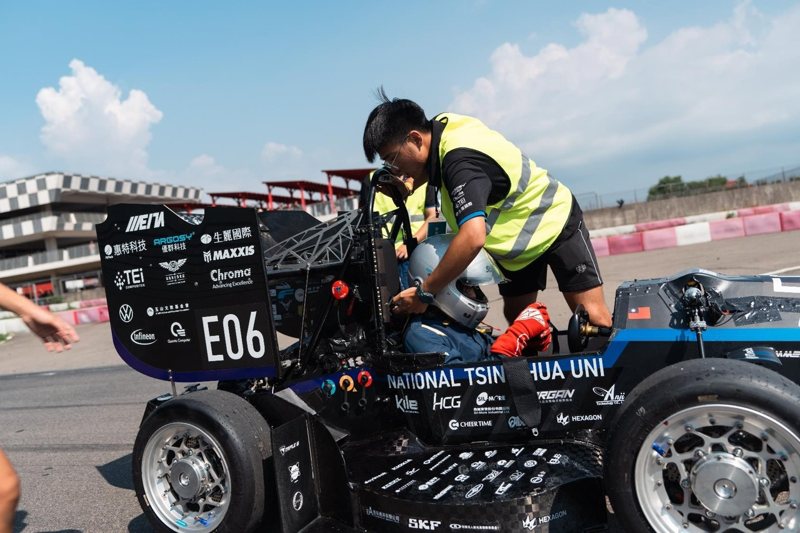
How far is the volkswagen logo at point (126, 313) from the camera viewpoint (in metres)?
3.38

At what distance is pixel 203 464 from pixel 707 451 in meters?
2.19

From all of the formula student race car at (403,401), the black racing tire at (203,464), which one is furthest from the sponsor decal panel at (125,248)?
the black racing tire at (203,464)

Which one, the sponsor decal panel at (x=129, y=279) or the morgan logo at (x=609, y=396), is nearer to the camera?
the morgan logo at (x=609, y=396)

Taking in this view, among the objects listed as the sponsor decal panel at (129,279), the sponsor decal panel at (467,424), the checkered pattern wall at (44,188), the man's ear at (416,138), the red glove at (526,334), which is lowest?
the sponsor decal panel at (467,424)

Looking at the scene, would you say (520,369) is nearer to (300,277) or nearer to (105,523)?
(300,277)

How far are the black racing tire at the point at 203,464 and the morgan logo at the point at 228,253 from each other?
659mm

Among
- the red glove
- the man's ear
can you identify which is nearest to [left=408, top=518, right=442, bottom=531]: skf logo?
the red glove

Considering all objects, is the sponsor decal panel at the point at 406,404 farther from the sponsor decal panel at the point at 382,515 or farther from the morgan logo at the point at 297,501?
the morgan logo at the point at 297,501

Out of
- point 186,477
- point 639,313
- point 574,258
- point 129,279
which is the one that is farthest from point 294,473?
point 574,258

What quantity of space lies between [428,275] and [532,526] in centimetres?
126

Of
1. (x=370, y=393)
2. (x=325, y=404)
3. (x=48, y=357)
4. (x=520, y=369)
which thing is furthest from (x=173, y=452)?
(x=48, y=357)

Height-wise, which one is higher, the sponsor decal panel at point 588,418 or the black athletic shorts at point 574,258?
the black athletic shorts at point 574,258

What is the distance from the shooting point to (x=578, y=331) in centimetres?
289

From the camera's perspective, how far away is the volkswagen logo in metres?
3.38
